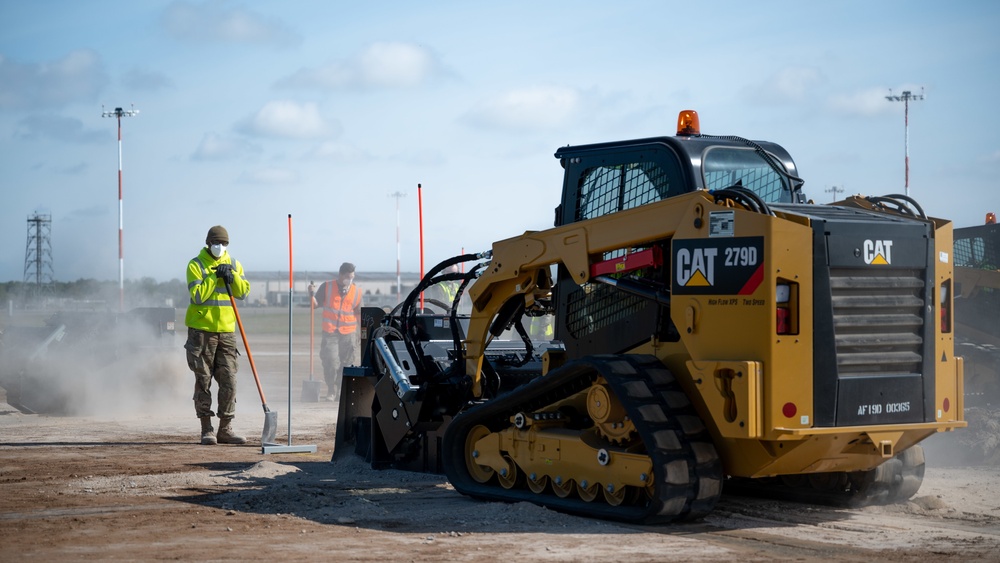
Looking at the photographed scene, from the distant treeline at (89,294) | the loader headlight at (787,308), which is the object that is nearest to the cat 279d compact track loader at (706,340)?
the loader headlight at (787,308)

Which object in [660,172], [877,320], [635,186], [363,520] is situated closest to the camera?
[877,320]

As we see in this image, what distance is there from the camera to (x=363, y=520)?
7445 mm

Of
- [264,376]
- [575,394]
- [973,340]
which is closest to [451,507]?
[575,394]

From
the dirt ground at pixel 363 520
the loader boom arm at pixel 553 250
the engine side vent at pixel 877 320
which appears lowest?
the dirt ground at pixel 363 520

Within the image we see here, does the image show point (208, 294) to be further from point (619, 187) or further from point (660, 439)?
point (660, 439)

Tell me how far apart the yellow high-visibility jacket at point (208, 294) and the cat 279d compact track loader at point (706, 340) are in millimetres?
4336

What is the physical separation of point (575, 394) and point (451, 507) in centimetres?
117

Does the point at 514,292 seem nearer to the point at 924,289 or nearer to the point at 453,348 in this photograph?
the point at 453,348

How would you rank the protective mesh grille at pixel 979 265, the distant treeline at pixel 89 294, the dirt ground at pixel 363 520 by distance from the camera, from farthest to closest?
the distant treeline at pixel 89 294 → the protective mesh grille at pixel 979 265 → the dirt ground at pixel 363 520

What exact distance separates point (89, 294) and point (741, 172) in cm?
2966

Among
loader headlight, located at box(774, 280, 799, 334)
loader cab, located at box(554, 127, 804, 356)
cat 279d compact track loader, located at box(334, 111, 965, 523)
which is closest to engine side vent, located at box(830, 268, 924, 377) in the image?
cat 279d compact track loader, located at box(334, 111, 965, 523)

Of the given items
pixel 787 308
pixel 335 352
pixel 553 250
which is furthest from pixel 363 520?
pixel 335 352

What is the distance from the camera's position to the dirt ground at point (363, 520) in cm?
634

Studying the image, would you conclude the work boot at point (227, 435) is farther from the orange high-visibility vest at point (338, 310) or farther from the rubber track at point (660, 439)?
the orange high-visibility vest at point (338, 310)
